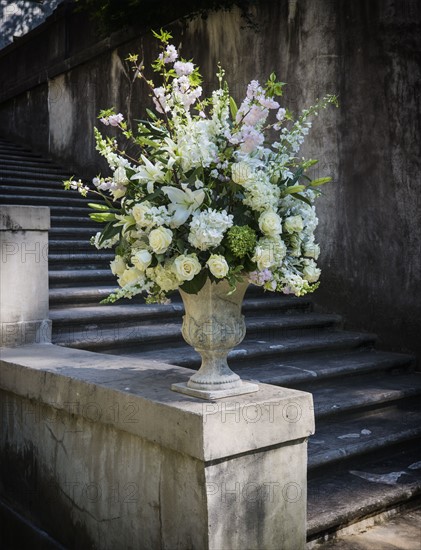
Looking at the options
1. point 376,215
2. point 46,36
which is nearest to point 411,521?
point 376,215

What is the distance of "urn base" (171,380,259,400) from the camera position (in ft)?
8.02

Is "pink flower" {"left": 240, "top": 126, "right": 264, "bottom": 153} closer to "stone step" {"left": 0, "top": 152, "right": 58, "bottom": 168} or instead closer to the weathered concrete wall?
the weathered concrete wall

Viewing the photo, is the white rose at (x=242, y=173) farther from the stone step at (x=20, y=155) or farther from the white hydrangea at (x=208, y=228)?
the stone step at (x=20, y=155)

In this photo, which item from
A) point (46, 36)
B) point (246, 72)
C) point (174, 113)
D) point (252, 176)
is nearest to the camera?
point (252, 176)

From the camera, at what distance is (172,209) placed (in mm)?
2309

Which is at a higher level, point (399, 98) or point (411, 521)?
point (399, 98)

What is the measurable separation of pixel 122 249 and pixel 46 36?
8908 mm

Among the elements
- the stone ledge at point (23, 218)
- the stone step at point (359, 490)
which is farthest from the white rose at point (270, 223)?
the stone ledge at point (23, 218)

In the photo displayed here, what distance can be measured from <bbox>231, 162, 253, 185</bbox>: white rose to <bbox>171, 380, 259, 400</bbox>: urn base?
789 millimetres

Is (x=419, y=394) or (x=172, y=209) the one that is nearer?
(x=172, y=209)

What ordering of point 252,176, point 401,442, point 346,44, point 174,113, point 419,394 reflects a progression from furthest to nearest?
point 346,44 → point 419,394 → point 401,442 → point 174,113 → point 252,176

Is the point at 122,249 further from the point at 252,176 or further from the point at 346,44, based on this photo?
the point at 346,44

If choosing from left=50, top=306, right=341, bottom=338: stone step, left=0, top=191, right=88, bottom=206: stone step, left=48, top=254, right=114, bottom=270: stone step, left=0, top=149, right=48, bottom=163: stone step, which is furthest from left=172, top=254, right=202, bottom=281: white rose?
left=0, top=149, right=48, bottom=163: stone step

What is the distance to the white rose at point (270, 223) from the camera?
2.25 meters
